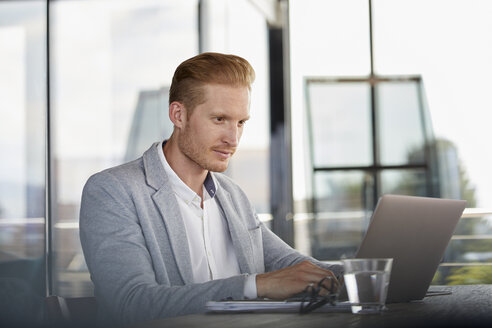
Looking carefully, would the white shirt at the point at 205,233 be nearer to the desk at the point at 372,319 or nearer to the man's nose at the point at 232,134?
the man's nose at the point at 232,134

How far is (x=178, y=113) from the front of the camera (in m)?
2.17

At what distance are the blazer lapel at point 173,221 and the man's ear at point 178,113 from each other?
24cm

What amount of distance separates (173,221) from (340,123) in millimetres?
4279

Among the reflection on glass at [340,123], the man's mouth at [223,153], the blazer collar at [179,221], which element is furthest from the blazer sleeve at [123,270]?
the reflection on glass at [340,123]

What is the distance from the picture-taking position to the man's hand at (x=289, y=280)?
56.7 inches

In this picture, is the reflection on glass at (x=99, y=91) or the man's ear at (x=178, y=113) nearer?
the man's ear at (x=178, y=113)

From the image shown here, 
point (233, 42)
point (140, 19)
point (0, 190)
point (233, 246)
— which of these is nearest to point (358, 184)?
point (233, 42)

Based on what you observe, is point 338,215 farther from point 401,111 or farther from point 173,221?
point 173,221

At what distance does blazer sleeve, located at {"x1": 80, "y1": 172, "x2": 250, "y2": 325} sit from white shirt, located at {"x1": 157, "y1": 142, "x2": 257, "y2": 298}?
0.85 ft

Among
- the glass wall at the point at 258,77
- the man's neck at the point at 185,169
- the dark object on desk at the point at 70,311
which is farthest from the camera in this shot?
the glass wall at the point at 258,77

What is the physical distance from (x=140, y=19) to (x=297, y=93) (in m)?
1.79

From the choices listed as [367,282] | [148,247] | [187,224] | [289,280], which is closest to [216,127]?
[187,224]

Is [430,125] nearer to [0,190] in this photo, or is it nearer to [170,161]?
[0,190]

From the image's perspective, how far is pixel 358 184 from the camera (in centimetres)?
598
